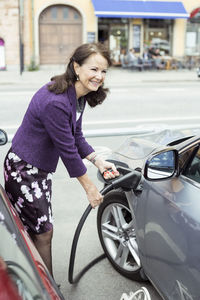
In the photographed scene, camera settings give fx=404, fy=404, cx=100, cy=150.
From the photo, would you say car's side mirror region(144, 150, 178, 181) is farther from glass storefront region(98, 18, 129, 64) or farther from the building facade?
glass storefront region(98, 18, 129, 64)

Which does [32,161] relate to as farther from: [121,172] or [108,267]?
[108,267]

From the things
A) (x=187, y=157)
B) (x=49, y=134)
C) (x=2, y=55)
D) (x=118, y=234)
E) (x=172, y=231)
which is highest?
(x=2, y=55)

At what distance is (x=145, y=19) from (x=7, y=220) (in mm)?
25246

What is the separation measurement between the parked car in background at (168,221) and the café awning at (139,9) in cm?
2180

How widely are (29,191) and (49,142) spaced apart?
0.33 m

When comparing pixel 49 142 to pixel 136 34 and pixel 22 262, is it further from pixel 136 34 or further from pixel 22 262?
pixel 136 34

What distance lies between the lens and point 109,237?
3.15m

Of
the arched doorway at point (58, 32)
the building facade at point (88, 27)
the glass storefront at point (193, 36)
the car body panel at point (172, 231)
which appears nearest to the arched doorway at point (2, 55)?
the building facade at point (88, 27)

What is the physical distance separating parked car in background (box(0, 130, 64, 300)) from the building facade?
802 inches

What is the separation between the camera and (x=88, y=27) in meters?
23.8

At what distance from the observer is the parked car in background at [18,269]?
122cm

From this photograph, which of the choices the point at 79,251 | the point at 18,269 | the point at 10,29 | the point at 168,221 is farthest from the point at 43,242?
the point at 10,29

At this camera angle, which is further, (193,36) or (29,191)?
(193,36)

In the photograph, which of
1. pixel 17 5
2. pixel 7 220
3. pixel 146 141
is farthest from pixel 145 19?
pixel 7 220
